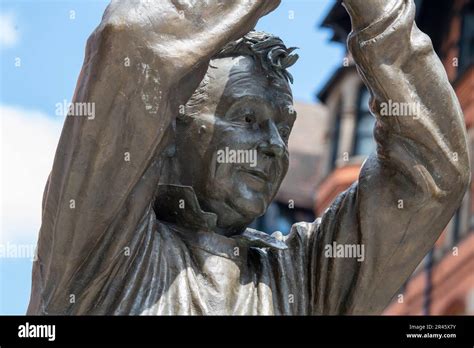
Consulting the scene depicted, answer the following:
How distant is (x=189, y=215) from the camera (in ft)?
22.4

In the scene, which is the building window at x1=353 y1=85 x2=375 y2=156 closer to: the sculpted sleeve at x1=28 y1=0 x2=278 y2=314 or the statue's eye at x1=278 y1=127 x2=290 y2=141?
the statue's eye at x1=278 y1=127 x2=290 y2=141

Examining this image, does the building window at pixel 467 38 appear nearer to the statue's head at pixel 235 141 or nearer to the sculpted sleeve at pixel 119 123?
the statue's head at pixel 235 141

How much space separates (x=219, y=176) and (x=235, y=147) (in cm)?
13

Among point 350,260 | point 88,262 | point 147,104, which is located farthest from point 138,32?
point 350,260

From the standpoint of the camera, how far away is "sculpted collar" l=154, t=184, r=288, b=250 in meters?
6.79

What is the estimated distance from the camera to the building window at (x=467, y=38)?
157 feet

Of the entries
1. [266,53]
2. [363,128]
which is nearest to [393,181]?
[266,53]

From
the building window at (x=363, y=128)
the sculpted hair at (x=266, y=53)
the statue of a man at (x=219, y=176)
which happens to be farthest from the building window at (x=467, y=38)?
the statue of a man at (x=219, y=176)

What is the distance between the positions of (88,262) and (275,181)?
86 cm

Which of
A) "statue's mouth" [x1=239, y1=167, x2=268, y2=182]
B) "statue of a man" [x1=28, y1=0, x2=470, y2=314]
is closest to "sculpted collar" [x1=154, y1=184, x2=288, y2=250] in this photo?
"statue of a man" [x1=28, y1=0, x2=470, y2=314]

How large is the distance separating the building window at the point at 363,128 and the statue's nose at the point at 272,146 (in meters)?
48.2

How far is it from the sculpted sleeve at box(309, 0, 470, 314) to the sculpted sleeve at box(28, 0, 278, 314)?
53 cm

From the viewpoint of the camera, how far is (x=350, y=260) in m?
6.92
